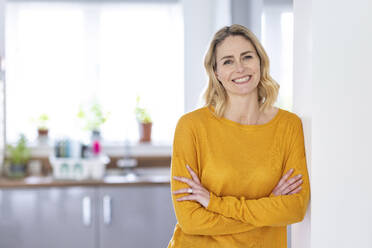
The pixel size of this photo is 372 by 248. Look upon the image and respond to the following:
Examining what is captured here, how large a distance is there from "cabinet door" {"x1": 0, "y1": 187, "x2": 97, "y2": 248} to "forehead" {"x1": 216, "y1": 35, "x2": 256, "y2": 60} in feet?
5.60

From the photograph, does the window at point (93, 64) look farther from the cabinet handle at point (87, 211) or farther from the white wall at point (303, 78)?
the white wall at point (303, 78)

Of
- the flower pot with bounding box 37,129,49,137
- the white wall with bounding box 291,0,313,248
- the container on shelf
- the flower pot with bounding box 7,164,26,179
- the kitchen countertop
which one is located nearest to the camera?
the white wall with bounding box 291,0,313,248

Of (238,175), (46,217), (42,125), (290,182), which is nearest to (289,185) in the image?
(290,182)

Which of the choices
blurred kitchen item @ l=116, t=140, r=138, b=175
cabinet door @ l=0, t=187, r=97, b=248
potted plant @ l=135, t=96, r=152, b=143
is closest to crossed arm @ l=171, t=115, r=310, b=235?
cabinet door @ l=0, t=187, r=97, b=248

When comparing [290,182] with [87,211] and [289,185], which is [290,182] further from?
[87,211]

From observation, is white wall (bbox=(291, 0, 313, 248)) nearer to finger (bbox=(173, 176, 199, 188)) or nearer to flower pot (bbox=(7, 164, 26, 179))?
finger (bbox=(173, 176, 199, 188))

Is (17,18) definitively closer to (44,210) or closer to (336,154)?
(44,210)

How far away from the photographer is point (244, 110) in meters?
1.59

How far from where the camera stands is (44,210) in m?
2.91

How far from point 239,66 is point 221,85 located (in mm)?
135

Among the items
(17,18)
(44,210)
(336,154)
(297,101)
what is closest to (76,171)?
(44,210)

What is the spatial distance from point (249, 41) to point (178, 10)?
220cm

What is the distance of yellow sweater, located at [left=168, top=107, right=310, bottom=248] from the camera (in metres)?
1.45

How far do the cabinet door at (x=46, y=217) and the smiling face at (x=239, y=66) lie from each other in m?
1.68
